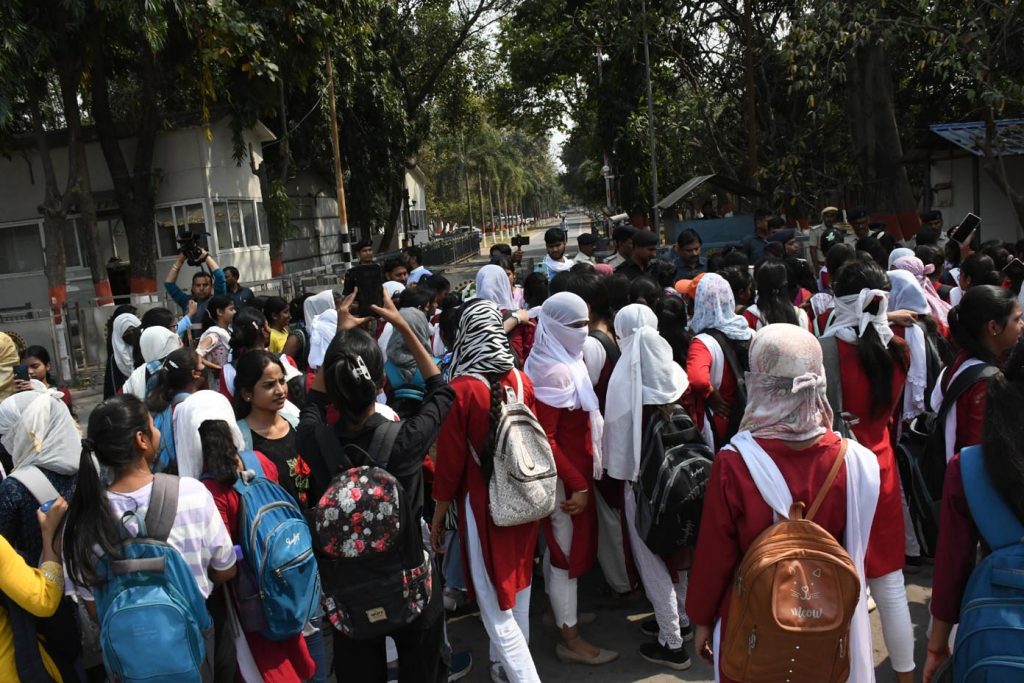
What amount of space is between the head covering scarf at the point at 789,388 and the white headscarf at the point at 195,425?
1.92 meters

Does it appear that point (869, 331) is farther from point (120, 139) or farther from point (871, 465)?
point (120, 139)

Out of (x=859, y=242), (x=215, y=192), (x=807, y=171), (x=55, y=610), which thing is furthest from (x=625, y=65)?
(x=55, y=610)

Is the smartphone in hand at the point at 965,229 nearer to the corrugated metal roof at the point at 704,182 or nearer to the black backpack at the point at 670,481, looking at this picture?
the black backpack at the point at 670,481

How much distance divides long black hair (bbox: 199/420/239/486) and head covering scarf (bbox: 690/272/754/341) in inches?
92.4

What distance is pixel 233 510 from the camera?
3.04m

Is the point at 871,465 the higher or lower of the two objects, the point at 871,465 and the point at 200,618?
the higher

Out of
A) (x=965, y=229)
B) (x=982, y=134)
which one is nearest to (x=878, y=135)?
(x=982, y=134)

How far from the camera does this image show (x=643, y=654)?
4.06 meters

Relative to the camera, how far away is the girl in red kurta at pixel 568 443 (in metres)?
3.90

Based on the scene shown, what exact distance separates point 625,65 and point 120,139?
1474 cm

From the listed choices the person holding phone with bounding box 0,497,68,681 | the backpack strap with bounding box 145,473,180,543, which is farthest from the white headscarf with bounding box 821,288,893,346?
the person holding phone with bounding box 0,497,68,681

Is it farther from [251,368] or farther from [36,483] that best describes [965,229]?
[36,483]

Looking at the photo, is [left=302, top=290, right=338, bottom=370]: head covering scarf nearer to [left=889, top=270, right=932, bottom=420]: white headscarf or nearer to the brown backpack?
[left=889, top=270, right=932, bottom=420]: white headscarf

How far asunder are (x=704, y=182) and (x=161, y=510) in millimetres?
13019
